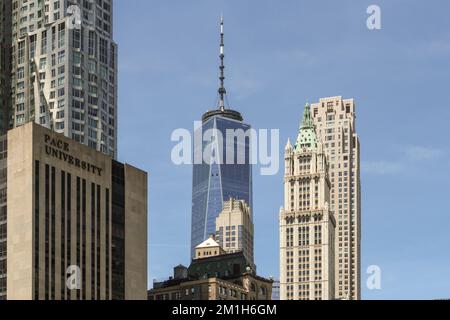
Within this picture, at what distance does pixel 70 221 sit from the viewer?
166 m

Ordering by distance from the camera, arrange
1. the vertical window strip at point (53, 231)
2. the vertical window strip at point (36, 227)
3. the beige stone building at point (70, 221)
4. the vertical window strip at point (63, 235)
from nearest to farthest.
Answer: the vertical window strip at point (36, 227)
the beige stone building at point (70, 221)
the vertical window strip at point (53, 231)
the vertical window strip at point (63, 235)

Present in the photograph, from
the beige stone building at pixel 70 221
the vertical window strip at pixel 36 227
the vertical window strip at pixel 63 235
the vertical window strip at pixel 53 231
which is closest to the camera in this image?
the vertical window strip at pixel 36 227

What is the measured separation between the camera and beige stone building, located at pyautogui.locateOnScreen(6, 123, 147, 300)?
157125 millimetres

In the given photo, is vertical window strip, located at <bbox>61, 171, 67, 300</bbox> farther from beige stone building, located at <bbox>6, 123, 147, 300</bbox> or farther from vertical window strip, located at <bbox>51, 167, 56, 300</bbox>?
vertical window strip, located at <bbox>51, 167, 56, 300</bbox>

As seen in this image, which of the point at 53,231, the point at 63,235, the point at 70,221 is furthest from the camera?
the point at 70,221

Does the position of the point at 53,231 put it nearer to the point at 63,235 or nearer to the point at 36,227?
the point at 63,235

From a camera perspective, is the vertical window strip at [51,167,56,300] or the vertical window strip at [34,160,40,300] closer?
the vertical window strip at [34,160,40,300]

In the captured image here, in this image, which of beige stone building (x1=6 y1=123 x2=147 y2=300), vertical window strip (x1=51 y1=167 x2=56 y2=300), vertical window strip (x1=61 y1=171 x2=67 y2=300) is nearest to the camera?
beige stone building (x1=6 y1=123 x2=147 y2=300)

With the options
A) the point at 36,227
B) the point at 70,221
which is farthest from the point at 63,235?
the point at 36,227

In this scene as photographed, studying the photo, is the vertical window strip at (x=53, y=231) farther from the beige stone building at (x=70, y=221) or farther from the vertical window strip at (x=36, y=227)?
the vertical window strip at (x=36, y=227)

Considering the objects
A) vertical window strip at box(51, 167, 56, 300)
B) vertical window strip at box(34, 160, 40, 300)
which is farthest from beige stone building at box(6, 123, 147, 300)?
vertical window strip at box(34, 160, 40, 300)

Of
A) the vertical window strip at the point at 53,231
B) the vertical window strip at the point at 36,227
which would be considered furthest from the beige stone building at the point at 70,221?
the vertical window strip at the point at 36,227

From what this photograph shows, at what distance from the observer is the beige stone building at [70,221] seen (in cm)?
15712
